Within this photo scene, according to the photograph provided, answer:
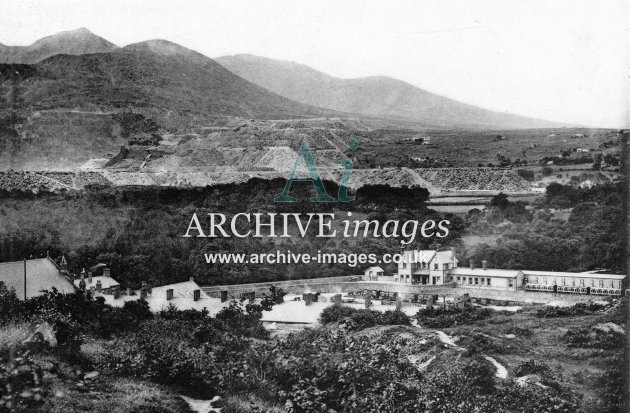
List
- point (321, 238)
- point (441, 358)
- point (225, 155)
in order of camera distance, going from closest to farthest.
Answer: point (441, 358) < point (321, 238) < point (225, 155)

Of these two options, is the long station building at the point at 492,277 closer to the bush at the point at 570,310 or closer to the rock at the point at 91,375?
the bush at the point at 570,310

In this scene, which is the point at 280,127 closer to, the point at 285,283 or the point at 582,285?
the point at 285,283

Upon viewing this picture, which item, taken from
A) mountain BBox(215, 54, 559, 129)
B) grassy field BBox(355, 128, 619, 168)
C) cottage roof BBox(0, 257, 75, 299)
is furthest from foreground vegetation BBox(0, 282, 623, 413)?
mountain BBox(215, 54, 559, 129)

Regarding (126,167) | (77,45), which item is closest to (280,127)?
(126,167)

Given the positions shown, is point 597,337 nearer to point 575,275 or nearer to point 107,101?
point 575,275

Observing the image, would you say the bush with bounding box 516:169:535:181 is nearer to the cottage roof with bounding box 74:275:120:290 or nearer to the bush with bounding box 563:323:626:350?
the bush with bounding box 563:323:626:350

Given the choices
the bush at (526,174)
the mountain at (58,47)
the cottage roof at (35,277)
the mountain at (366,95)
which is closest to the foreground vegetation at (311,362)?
the cottage roof at (35,277)
